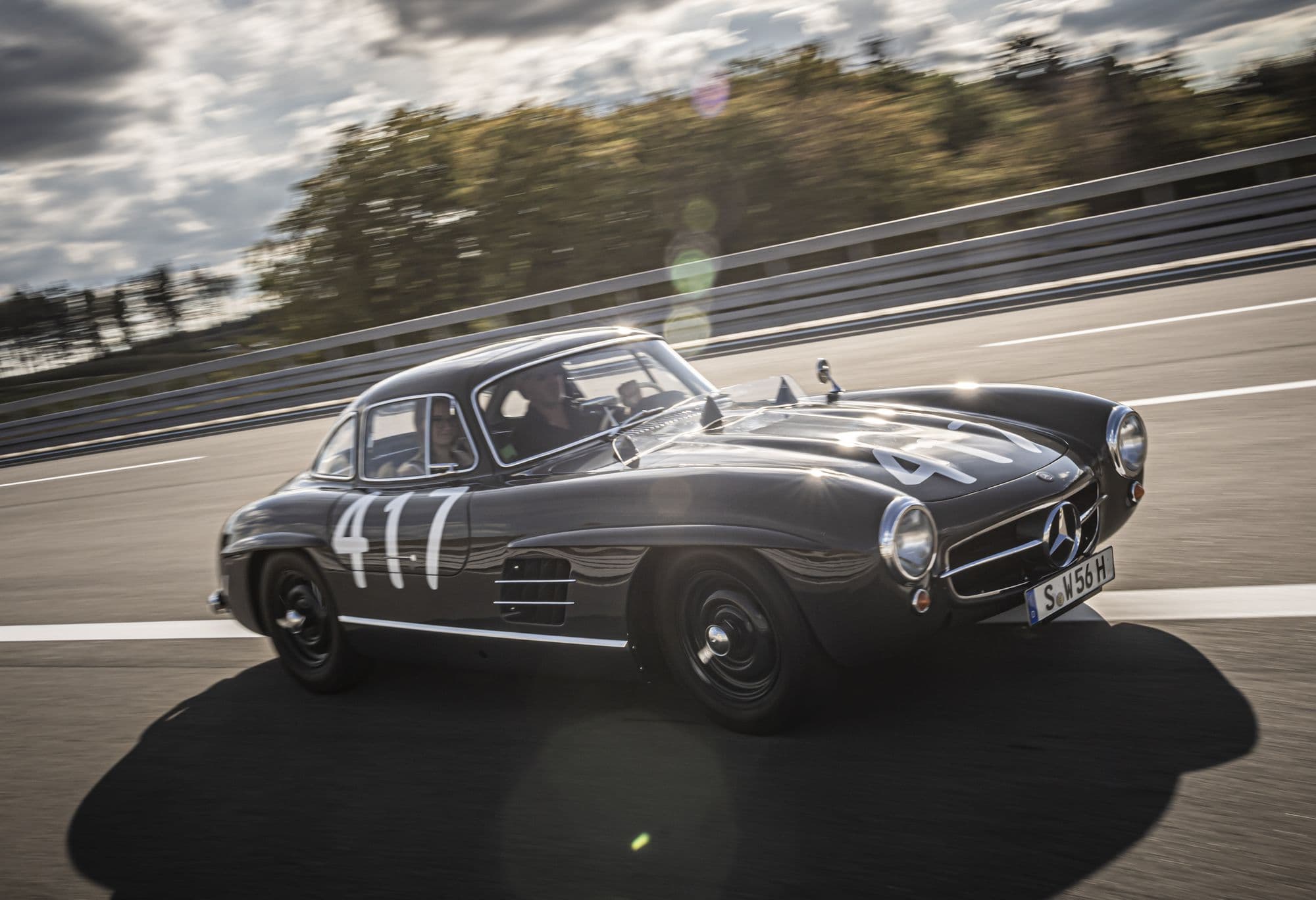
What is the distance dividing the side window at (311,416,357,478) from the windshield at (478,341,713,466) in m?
0.80

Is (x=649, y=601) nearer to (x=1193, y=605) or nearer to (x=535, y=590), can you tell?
(x=535, y=590)

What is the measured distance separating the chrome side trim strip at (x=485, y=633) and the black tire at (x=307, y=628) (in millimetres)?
165

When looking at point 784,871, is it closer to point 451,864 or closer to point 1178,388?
point 451,864

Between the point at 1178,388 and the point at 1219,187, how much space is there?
964cm

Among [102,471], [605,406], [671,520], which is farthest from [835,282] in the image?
[671,520]

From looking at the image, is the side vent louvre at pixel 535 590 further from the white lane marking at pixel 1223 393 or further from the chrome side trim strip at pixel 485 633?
the white lane marking at pixel 1223 393

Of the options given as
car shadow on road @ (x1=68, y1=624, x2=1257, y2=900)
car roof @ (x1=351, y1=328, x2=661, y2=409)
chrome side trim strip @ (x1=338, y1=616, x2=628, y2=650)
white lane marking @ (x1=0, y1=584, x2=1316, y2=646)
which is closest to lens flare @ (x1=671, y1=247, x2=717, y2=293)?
car roof @ (x1=351, y1=328, x2=661, y2=409)

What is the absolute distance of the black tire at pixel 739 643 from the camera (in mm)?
3475

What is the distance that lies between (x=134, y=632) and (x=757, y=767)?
172 inches

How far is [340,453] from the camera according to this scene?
531 centimetres

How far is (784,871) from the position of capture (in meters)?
2.99

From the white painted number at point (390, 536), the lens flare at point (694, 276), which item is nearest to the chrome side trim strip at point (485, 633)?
the white painted number at point (390, 536)

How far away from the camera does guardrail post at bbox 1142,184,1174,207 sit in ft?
45.0

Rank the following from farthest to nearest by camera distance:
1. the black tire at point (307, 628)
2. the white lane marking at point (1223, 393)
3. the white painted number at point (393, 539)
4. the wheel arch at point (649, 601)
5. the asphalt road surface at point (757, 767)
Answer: the white lane marking at point (1223, 393), the black tire at point (307, 628), the white painted number at point (393, 539), the wheel arch at point (649, 601), the asphalt road surface at point (757, 767)
